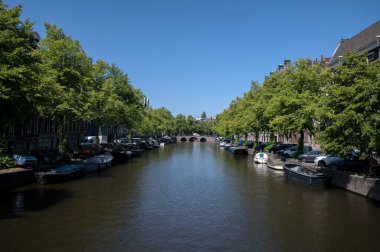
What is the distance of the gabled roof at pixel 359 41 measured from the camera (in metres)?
55.3

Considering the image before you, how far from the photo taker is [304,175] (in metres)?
35.6

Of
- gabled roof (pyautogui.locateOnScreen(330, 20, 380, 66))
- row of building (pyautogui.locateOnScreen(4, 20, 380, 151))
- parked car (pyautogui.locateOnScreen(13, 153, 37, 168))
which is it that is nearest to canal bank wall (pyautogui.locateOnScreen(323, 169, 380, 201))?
row of building (pyautogui.locateOnScreen(4, 20, 380, 151))

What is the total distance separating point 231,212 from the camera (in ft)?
82.4

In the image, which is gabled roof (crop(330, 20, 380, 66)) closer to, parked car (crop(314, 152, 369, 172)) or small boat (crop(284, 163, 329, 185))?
parked car (crop(314, 152, 369, 172))

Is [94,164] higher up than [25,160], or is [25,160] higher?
[25,160]

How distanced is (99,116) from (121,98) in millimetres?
13933

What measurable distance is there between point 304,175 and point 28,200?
978 inches

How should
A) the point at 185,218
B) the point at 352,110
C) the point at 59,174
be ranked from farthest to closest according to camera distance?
1. the point at 59,174
2. the point at 352,110
3. the point at 185,218

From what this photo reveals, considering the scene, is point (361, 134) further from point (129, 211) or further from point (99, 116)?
point (99, 116)

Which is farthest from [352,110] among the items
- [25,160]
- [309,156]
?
[25,160]

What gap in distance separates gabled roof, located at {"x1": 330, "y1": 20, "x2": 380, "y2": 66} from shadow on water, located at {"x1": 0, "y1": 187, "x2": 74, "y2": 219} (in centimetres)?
4646

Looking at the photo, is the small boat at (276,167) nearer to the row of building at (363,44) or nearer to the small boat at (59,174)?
the row of building at (363,44)

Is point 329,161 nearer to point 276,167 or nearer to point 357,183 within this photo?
point 276,167

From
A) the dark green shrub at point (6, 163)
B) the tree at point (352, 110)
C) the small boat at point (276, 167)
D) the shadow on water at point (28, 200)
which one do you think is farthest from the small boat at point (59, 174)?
the small boat at point (276, 167)
